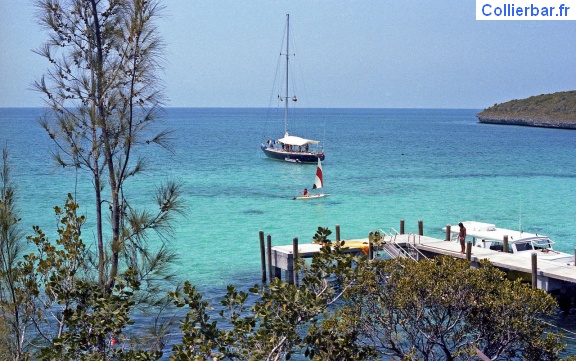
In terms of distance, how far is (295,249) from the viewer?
22.2m

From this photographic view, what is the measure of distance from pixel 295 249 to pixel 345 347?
14.2 m

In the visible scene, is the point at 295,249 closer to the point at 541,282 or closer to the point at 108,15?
the point at 541,282

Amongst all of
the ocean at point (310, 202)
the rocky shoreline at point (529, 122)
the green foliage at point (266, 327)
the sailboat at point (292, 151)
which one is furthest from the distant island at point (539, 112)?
the green foliage at point (266, 327)

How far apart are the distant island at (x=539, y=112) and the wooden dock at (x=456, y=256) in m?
112

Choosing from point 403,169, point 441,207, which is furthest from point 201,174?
point 441,207

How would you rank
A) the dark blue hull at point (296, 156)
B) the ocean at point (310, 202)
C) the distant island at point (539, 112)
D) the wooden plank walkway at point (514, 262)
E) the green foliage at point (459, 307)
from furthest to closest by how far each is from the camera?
the distant island at point (539, 112) → the dark blue hull at point (296, 156) → the ocean at point (310, 202) → the wooden plank walkway at point (514, 262) → the green foliage at point (459, 307)

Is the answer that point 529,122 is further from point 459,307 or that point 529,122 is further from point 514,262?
point 459,307

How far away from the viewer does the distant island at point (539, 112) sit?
13312cm

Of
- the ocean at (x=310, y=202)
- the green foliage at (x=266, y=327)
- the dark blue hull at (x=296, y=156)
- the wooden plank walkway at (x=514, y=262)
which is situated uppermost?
the green foliage at (x=266, y=327)

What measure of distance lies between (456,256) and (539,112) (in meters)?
131

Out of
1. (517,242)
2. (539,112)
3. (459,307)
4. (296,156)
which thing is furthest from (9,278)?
(539,112)

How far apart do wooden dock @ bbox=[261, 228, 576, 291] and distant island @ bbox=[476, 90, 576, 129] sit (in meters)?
112

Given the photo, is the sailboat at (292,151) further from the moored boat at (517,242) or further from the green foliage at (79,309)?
the green foliage at (79,309)

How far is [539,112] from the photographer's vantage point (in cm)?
14462
